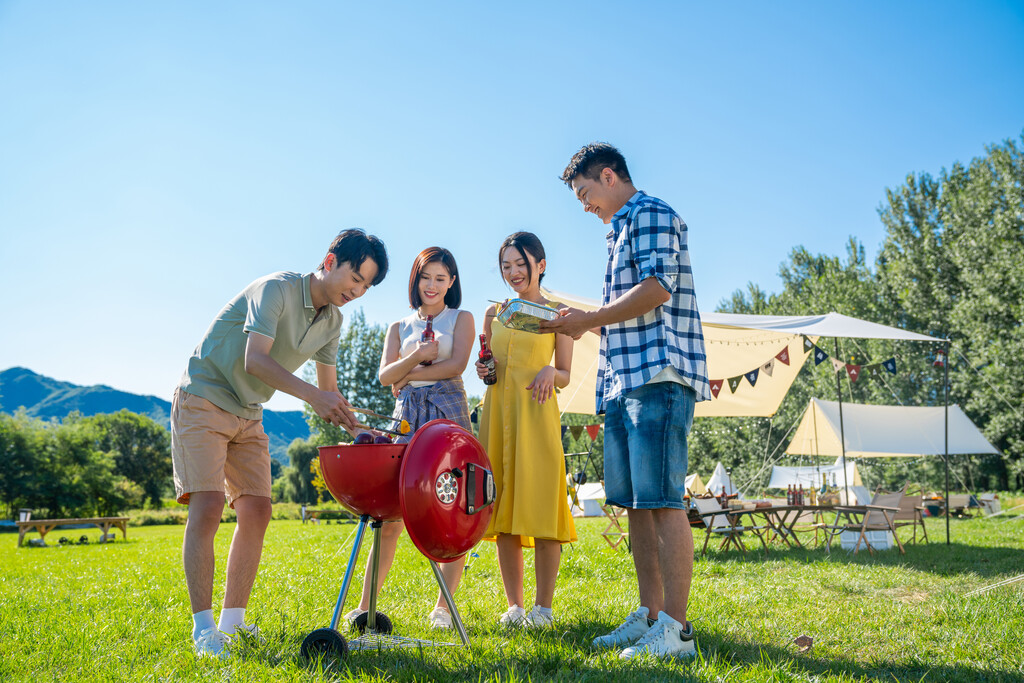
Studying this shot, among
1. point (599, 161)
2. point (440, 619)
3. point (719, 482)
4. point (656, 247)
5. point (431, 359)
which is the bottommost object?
point (719, 482)

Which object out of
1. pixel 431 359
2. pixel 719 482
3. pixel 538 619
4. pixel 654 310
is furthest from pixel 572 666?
pixel 719 482

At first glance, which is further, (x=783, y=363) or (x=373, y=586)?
(x=783, y=363)

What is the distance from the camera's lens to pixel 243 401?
2754 millimetres

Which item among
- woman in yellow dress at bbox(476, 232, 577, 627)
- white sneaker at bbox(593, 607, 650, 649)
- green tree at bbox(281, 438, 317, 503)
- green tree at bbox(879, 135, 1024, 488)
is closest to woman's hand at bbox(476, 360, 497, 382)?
woman in yellow dress at bbox(476, 232, 577, 627)

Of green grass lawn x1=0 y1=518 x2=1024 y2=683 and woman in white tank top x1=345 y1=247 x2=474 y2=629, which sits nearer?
green grass lawn x1=0 y1=518 x2=1024 y2=683

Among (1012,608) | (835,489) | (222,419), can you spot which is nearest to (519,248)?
(222,419)

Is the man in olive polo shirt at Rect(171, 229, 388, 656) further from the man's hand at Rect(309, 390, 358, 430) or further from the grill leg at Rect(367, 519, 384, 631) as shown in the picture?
the grill leg at Rect(367, 519, 384, 631)

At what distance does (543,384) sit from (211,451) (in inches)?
57.2

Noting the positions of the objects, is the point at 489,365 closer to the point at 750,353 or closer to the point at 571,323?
the point at 571,323

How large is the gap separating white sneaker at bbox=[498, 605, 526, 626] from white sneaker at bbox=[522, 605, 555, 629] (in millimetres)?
24

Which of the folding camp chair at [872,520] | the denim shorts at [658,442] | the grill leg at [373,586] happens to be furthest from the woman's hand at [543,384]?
the folding camp chair at [872,520]

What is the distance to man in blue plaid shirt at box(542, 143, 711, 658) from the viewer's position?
238cm

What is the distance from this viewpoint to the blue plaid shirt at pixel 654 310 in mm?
2484

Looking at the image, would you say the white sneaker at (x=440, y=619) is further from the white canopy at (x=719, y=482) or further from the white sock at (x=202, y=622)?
the white canopy at (x=719, y=482)
